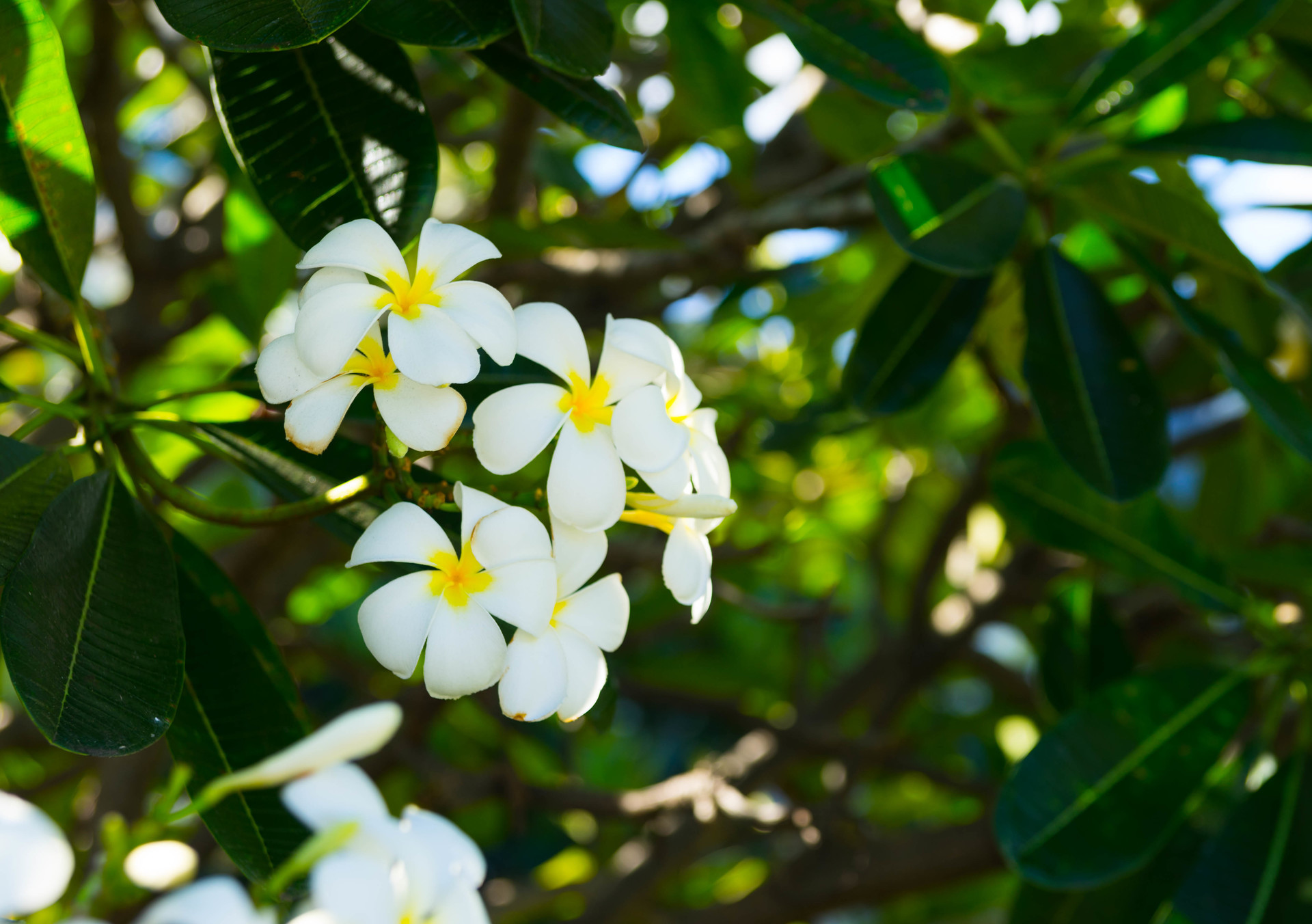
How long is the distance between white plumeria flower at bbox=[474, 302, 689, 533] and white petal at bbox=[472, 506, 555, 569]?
0.08 feet

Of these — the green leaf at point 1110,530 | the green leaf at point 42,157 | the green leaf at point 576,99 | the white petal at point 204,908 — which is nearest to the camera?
the white petal at point 204,908

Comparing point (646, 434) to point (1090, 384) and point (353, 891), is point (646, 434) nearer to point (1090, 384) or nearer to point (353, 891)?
point (353, 891)

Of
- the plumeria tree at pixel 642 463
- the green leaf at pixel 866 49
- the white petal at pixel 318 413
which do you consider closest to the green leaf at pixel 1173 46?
the plumeria tree at pixel 642 463

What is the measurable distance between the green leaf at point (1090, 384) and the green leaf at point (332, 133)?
741 millimetres

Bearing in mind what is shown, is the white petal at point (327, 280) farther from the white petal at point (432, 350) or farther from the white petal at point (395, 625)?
the white petal at point (395, 625)

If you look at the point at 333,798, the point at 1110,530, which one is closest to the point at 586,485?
the point at 333,798

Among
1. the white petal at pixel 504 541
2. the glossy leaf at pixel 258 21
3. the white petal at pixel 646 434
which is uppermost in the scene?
the glossy leaf at pixel 258 21

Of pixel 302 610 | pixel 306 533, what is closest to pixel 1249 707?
pixel 306 533

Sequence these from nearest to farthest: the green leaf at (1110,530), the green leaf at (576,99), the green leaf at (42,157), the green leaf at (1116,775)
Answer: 1. the green leaf at (42,157)
2. the green leaf at (576,99)
3. the green leaf at (1116,775)
4. the green leaf at (1110,530)

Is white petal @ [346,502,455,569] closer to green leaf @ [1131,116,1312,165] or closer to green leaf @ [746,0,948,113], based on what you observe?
green leaf @ [746,0,948,113]

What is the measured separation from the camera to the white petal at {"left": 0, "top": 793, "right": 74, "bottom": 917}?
38 centimetres

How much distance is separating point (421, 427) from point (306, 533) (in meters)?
1.14

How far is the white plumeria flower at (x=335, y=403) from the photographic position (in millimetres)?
616

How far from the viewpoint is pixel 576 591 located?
665 millimetres
